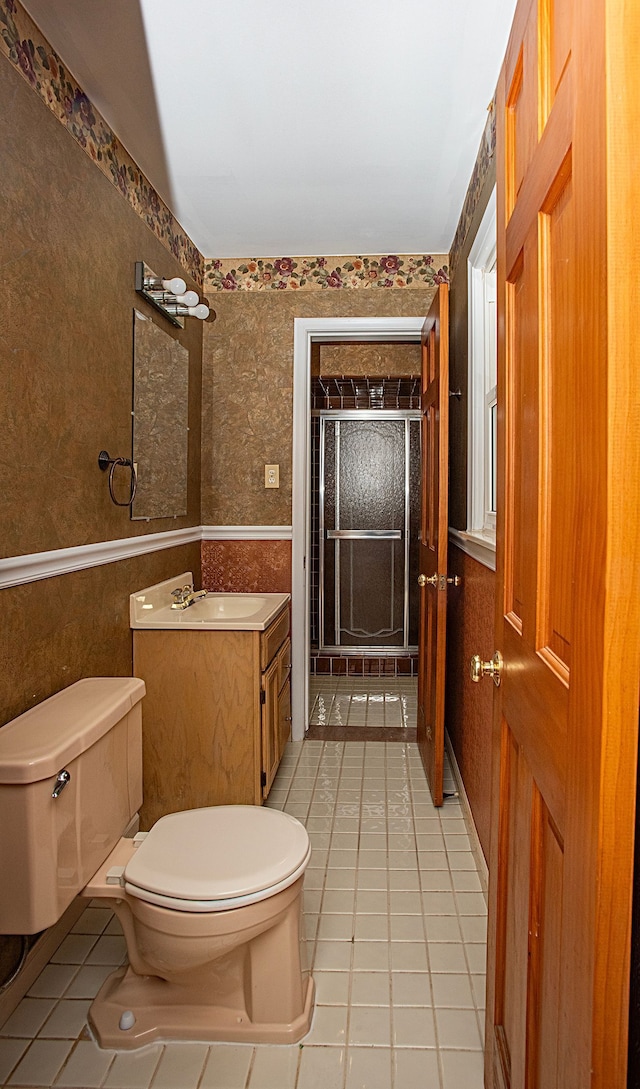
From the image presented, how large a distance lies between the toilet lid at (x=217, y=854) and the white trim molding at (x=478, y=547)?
0.97 metres

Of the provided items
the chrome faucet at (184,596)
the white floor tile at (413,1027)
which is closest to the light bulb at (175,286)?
the chrome faucet at (184,596)

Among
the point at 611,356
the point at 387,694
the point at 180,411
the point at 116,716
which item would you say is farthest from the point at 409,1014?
the point at 387,694

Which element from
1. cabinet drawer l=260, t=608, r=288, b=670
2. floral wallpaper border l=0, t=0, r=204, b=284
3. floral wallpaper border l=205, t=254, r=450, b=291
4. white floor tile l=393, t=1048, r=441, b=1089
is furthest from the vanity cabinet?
floral wallpaper border l=205, t=254, r=450, b=291

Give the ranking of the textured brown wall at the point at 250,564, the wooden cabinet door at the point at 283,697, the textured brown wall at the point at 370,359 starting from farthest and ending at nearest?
1. the textured brown wall at the point at 370,359
2. the textured brown wall at the point at 250,564
3. the wooden cabinet door at the point at 283,697

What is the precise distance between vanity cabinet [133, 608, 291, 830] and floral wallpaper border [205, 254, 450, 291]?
6.41 ft

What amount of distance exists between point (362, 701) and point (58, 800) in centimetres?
306

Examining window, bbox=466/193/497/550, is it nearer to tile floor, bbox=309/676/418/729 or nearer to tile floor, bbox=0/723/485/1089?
tile floor, bbox=0/723/485/1089

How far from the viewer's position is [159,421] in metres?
2.89

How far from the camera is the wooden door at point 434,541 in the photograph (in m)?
2.83

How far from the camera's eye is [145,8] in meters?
1.80

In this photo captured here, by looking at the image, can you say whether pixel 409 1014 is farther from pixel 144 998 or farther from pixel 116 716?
pixel 116 716

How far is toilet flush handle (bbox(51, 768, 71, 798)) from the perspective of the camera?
58.3 inches

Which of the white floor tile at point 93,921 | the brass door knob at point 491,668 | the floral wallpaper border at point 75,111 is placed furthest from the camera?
the white floor tile at point 93,921

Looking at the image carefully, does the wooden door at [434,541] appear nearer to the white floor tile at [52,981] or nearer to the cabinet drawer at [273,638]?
the cabinet drawer at [273,638]
